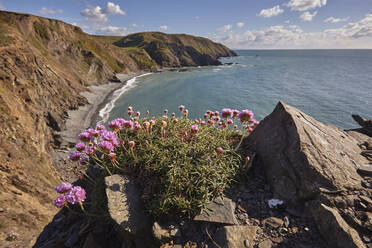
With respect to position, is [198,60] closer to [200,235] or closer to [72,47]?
[72,47]

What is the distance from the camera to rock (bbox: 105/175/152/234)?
10.9ft

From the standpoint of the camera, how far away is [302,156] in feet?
12.6

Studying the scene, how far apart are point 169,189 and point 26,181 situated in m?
9.92

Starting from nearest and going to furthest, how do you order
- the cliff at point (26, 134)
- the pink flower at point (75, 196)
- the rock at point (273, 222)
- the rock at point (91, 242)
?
1. the rock at point (273, 222)
2. the pink flower at point (75, 196)
3. the rock at point (91, 242)
4. the cliff at point (26, 134)

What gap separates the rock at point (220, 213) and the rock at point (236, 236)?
0.57ft

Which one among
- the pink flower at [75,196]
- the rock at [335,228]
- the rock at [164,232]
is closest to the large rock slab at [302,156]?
the rock at [335,228]

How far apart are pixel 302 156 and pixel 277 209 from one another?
1272 millimetres

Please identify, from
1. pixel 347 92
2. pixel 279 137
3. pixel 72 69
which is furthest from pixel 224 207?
→ pixel 347 92

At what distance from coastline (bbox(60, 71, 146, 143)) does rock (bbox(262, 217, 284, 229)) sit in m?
22.9

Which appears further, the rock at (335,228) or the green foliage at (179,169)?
the green foliage at (179,169)

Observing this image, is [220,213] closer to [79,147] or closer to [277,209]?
[277,209]

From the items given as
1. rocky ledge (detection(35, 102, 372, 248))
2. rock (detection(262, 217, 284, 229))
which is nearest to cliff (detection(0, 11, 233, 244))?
rocky ledge (detection(35, 102, 372, 248))

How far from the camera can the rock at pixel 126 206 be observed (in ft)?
10.9

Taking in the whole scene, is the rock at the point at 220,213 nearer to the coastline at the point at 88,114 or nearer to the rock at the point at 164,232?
the rock at the point at 164,232
